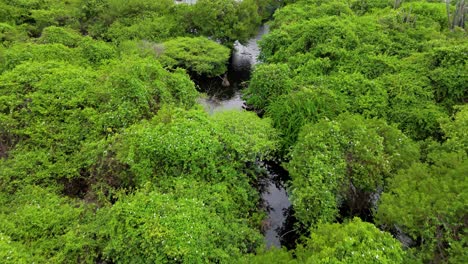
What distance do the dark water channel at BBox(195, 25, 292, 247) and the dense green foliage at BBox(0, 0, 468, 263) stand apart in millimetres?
1147

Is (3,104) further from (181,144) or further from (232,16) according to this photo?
(232,16)

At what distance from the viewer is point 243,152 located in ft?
58.5

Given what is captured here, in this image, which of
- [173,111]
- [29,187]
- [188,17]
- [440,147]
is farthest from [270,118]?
[188,17]

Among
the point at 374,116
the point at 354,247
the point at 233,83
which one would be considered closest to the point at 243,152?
the point at 354,247

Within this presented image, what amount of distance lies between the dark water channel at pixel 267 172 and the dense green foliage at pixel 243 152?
1.15 metres

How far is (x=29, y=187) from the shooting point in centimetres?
1591

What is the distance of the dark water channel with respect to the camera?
65.9ft

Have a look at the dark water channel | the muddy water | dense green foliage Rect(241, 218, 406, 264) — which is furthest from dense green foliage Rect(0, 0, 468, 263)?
the muddy water

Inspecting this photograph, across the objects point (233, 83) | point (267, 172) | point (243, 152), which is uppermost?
point (243, 152)

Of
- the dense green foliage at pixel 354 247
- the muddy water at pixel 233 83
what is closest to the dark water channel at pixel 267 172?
the muddy water at pixel 233 83

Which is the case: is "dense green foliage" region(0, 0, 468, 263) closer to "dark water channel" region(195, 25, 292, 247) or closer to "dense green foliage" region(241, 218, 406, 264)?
"dense green foliage" region(241, 218, 406, 264)

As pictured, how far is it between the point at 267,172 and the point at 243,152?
683cm

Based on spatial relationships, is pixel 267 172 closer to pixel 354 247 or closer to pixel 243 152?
pixel 243 152

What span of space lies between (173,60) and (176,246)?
68.8 ft
